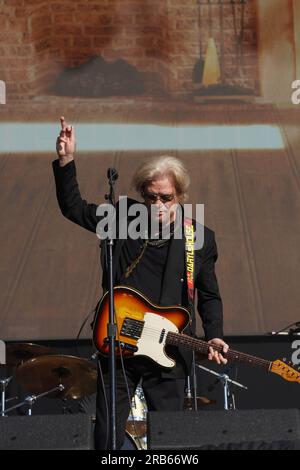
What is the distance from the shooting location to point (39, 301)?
6258 millimetres

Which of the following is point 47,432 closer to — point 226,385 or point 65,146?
point 65,146

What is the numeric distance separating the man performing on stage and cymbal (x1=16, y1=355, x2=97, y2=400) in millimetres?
1630

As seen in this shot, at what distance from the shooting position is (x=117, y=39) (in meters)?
6.92

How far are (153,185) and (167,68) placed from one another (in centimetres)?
303

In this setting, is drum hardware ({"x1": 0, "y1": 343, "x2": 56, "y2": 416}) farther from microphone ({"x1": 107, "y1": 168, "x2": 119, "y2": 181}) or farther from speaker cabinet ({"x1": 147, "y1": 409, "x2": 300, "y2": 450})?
speaker cabinet ({"x1": 147, "y1": 409, "x2": 300, "y2": 450})

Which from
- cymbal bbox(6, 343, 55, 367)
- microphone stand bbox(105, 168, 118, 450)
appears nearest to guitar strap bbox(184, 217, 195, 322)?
microphone stand bbox(105, 168, 118, 450)

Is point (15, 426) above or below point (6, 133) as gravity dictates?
below

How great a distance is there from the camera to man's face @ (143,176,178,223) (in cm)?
406

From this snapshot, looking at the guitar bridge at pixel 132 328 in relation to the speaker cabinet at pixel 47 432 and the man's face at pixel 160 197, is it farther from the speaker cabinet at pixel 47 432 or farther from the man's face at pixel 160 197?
the speaker cabinet at pixel 47 432

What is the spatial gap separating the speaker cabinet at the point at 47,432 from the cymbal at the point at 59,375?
2.10 meters

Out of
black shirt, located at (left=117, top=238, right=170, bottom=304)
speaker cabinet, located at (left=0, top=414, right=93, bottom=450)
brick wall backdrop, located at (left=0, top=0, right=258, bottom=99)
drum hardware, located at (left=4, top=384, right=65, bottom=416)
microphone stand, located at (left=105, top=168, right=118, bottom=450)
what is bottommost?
speaker cabinet, located at (left=0, top=414, right=93, bottom=450)

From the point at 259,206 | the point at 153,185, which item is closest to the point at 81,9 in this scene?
the point at 259,206

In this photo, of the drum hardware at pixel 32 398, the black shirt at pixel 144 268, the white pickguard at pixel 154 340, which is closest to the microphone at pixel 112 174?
the black shirt at pixel 144 268
